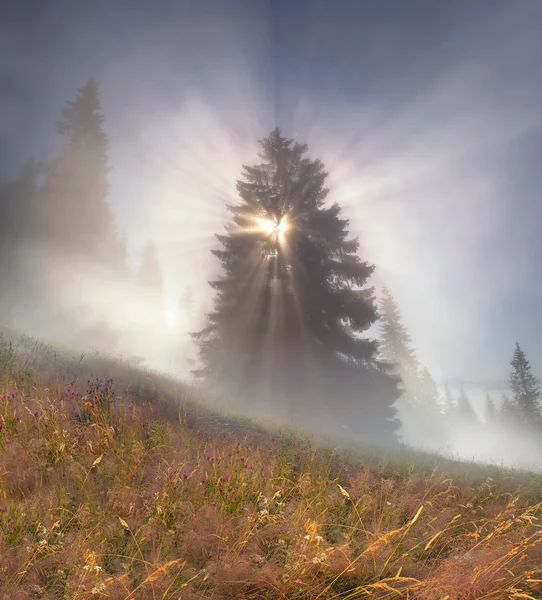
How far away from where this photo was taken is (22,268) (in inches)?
1030

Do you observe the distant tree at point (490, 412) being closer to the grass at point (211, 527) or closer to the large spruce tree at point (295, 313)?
the large spruce tree at point (295, 313)

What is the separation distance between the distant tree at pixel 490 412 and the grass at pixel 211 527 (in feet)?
168

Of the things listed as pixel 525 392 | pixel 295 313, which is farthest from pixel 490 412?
pixel 295 313

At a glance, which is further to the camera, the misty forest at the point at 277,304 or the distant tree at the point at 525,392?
the distant tree at the point at 525,392

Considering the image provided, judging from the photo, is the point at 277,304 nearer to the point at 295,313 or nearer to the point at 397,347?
the point at 295,313

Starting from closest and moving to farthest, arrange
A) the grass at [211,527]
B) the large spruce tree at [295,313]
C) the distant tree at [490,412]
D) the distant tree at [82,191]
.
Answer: the grass at [211,527] → the large spruce tree at [295,313] → the distant tree at [82,191] → the distant tree at [490,412]

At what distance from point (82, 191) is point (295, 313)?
87.8ft

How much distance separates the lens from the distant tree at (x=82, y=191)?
29.1m

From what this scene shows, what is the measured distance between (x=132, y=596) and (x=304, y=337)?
13253mm

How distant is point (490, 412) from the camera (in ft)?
158

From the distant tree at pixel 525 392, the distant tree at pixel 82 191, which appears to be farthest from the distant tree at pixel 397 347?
the distant tree at pixel 82 191

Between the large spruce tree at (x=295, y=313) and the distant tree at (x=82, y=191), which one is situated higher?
the distant tree at (x=82, y=191)

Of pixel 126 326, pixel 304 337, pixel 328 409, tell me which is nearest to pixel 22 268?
pixel 126 326

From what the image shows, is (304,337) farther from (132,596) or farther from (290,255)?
(132,596)
